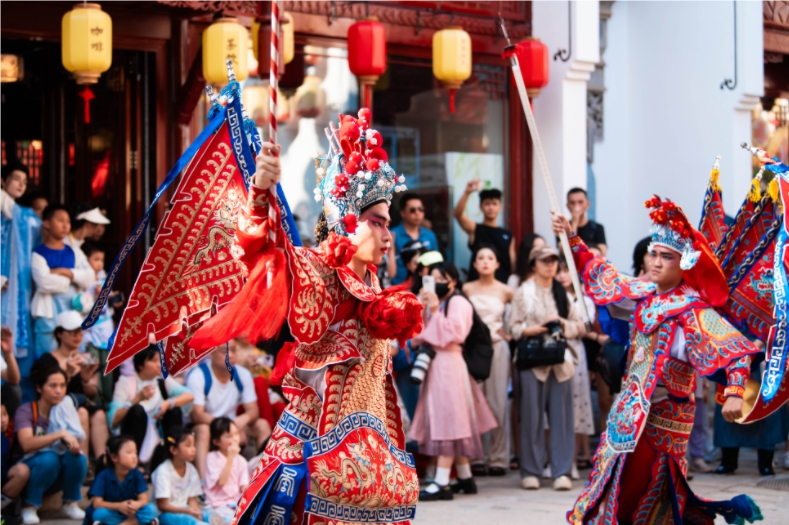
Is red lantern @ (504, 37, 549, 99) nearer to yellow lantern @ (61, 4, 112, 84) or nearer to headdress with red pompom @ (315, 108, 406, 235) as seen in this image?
yellow lantern @ (61, 4, 112, 84)

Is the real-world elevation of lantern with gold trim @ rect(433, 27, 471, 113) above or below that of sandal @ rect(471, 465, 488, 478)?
above

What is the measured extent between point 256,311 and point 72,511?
3325 millimetres

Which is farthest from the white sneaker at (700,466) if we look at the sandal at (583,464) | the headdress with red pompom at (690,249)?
the headdress with red pompom at (690,249)

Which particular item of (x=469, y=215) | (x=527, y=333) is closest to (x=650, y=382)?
(x=527, y=333)

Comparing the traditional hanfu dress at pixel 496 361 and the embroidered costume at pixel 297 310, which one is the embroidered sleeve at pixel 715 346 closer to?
the embroidered costume at pixel 297 310

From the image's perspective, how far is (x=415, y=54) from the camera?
29.4ft

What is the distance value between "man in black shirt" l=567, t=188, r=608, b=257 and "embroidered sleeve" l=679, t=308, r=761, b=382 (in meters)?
3.28

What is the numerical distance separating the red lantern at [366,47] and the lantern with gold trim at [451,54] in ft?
1.86

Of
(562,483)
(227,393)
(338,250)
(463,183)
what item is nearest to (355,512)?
(338,250)

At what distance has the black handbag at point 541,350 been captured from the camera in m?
6.99

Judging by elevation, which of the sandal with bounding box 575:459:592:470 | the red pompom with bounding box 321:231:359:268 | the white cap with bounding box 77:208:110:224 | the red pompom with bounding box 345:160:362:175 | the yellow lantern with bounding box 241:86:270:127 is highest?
the yellow lantern with bounding box 241:86:270:127

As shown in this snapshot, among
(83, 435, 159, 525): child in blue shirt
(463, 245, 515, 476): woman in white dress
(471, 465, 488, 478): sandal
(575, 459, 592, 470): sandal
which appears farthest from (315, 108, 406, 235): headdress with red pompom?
(575, 459, 592, 470): sandal

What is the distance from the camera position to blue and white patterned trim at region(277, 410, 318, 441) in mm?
3561

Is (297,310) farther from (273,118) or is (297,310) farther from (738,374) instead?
(738,374)
